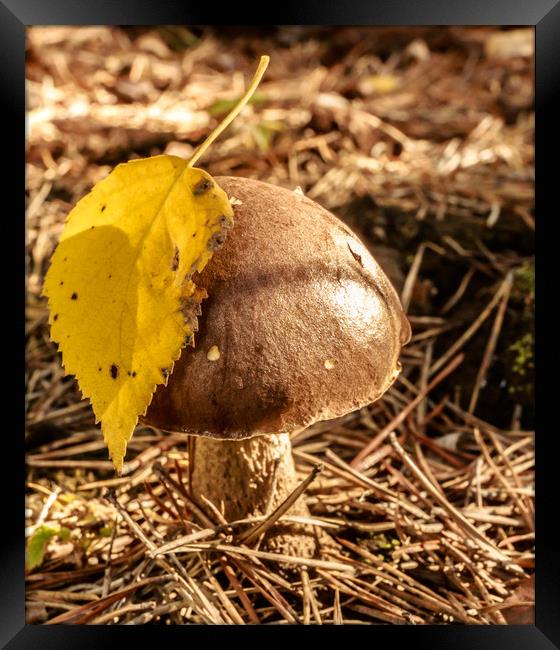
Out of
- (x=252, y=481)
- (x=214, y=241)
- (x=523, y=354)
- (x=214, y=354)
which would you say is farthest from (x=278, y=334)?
(x=523, y=354)

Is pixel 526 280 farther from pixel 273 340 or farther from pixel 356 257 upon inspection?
pixel 273 340

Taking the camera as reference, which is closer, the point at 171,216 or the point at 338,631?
the point at 171,216

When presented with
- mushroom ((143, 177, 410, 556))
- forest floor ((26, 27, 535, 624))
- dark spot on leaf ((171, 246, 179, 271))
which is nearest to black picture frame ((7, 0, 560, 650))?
forest floor ((26, 27, 535, 624))

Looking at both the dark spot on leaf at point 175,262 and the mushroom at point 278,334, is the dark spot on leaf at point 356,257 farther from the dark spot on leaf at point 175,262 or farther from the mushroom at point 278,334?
the dark spot on leaf at point 175,262

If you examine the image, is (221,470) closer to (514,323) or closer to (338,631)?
(338,631)

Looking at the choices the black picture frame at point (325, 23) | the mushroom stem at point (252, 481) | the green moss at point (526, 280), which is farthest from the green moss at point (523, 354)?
the mushroom stem at point (252, 481)
